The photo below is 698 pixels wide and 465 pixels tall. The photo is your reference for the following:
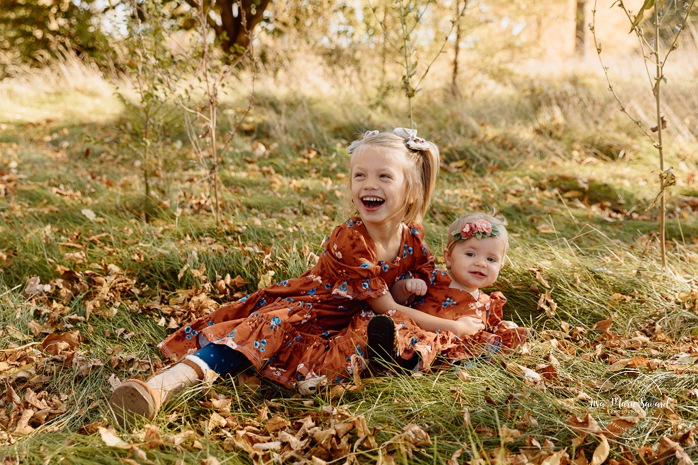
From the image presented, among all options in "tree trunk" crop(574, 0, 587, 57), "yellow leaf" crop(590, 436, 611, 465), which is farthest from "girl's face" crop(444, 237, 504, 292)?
"tree trunk" crop(574, 0, 587, 57)

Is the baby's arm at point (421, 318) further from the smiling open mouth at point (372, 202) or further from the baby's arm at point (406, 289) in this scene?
the smiling open mouth at point (372, 202)

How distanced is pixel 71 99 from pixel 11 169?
4816 millimetres

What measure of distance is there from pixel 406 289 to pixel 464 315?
1.04 feet

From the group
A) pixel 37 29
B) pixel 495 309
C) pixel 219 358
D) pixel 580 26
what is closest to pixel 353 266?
pixel 219 358

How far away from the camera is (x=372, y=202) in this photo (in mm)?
A: 3064

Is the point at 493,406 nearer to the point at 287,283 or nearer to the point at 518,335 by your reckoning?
the point at 518,335

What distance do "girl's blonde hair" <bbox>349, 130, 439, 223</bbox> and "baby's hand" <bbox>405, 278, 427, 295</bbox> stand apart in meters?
0.32

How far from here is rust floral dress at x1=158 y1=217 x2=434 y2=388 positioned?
2.91m

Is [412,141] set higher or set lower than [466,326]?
higher

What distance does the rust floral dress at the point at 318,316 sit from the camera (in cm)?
291

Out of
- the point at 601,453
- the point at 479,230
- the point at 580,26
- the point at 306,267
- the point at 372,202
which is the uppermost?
the point at 580,26

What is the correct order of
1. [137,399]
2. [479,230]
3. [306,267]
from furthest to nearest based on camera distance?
[306,267] < [479,230] < [137,399]

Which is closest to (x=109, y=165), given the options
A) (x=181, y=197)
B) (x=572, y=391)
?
(x=181, y=197)

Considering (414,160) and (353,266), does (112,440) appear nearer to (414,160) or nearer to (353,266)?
(353,266)
